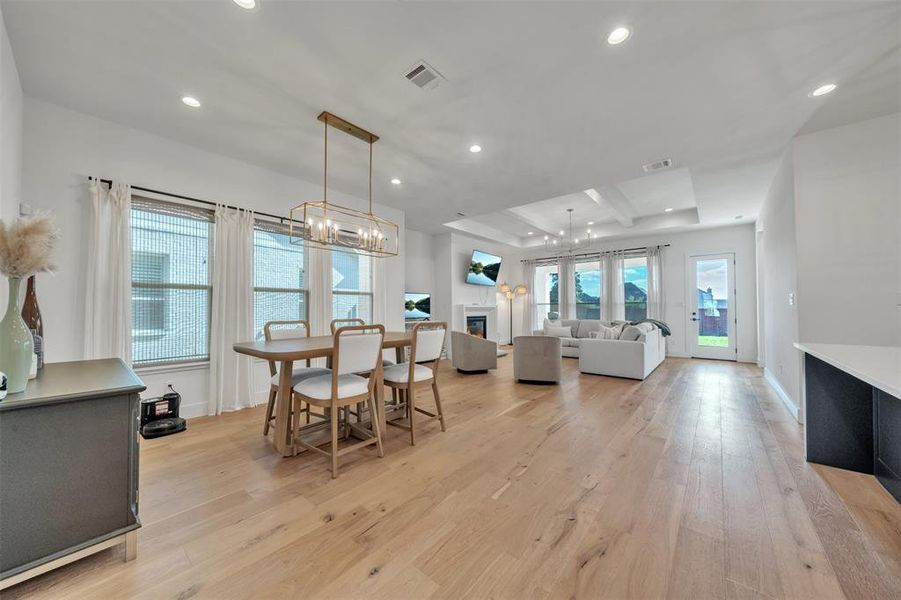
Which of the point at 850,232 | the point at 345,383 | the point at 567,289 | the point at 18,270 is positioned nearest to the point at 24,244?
the point at 18,270

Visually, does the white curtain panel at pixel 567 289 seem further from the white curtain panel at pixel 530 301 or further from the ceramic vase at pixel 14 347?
the ceramic vase at pixel 14 347

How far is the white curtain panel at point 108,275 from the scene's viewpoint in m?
2.71

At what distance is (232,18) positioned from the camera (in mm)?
1791

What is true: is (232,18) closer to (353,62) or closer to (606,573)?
(353,62)

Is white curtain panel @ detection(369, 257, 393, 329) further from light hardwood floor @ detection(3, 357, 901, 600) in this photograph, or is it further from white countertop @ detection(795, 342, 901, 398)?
white countertop @ detection(795, 342, 901, 398)

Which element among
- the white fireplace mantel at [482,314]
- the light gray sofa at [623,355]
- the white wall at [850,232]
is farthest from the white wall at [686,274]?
the white wall at [850,232]

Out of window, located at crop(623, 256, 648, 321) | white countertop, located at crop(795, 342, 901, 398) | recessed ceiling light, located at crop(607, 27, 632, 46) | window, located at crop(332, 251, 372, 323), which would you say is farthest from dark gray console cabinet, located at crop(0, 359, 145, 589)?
window, located at crop(623, 256, 648, 321)

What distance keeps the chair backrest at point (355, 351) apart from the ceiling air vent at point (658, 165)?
3.44 metres

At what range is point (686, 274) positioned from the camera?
6.80 meters

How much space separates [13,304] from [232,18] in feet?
5.67

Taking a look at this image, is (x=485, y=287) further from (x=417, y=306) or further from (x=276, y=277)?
(x=276, y=277)

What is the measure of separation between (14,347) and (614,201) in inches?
250

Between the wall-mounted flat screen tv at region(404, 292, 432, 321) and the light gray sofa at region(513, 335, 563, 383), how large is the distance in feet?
8.37

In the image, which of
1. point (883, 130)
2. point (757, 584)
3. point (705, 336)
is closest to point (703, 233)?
point (705, 336)
